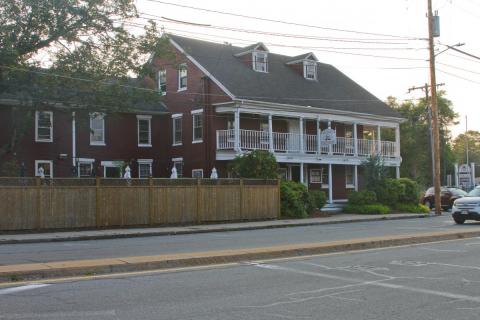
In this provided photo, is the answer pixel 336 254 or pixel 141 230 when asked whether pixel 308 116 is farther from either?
pixel 336 254

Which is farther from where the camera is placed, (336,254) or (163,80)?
(163,80)

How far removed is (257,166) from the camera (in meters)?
27.5

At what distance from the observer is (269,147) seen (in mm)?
32125

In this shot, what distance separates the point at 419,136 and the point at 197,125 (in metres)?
40.9

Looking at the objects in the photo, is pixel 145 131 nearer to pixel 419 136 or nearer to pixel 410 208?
pixel 410 208

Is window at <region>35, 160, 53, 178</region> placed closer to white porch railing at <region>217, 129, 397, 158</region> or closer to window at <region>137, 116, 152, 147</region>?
window at <region>137, 116, 152, 147</region>

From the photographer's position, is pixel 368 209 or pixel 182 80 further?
pixel 182 80

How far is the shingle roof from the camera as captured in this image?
32750mm

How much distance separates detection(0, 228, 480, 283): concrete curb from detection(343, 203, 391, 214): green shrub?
1702 cm

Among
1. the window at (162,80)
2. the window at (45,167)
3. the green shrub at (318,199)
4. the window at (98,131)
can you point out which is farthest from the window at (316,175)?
the window at (45,167)

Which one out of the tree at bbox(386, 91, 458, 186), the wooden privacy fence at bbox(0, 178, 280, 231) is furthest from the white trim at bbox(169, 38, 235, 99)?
the tree at bbox(386, 91, 458, 186)

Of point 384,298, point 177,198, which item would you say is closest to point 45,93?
point 177,198

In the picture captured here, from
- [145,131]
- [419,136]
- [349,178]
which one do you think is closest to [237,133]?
[145,131]

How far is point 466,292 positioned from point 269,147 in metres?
23.7
